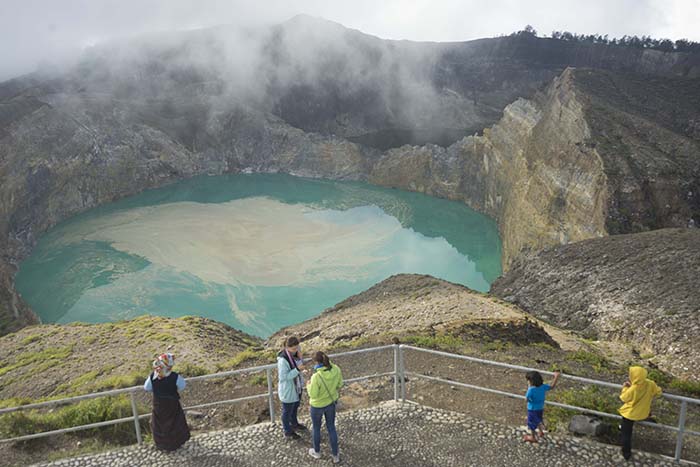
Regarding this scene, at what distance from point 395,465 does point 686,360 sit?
1329cm

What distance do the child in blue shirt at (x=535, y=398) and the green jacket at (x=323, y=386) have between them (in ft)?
10.2

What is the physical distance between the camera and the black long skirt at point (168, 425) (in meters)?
8.48

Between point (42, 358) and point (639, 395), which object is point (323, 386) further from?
point (42, 358)

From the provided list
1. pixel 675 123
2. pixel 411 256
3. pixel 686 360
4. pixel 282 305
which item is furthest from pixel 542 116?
pixel 686 360

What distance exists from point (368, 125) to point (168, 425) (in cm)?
8211

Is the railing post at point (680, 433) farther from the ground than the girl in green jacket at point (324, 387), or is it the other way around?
the girl in green jacket at point (324, 387)

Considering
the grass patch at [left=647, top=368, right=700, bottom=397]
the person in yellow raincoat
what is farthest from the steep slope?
the grass patch at [left=647, top=368, right=700, bottom=397]

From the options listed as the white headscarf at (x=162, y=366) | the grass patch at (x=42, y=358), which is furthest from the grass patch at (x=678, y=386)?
the grass patch at (x=42, y=358)

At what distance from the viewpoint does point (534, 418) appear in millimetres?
8320

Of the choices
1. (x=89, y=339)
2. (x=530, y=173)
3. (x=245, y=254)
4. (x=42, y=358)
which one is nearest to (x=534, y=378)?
(x=42, y=358)

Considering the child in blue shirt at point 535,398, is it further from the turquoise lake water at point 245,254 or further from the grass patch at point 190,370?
the turquoise lake water at point 245,254

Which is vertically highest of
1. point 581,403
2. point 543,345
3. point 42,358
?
point 581,403

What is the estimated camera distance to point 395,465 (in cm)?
812

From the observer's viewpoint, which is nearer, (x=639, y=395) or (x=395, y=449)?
(x=639, y=395)
